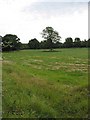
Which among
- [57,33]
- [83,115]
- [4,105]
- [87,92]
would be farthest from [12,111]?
[57,33]

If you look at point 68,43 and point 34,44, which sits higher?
point 68,43

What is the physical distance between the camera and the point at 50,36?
138000mm

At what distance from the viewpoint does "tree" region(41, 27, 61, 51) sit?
446 feet

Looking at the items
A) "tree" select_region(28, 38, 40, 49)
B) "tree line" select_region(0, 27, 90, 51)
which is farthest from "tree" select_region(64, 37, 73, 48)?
"tree" select_region(28, 38, 40, 49)

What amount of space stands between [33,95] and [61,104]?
1951 millimetres

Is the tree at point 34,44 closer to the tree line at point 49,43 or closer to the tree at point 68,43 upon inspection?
the tree line at point 49,43

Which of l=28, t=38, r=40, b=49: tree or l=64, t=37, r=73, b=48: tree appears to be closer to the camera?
l=28, t=38, r=40, b=49: tree

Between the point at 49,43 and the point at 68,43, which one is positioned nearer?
the point at 49,43

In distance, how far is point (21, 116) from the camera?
38.4 feet

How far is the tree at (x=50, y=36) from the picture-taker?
136000 mm

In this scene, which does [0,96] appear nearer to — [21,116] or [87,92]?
[21,116]

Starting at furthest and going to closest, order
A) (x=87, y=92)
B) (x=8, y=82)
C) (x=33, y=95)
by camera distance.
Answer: (x=8, y=82)
(x=87, y=92)
(x=33, y=95)

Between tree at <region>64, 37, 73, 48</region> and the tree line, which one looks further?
tree at <region>64, 37, 73, 48</region>

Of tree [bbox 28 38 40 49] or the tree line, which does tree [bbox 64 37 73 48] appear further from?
tree [bbox 28 38 40 49]
